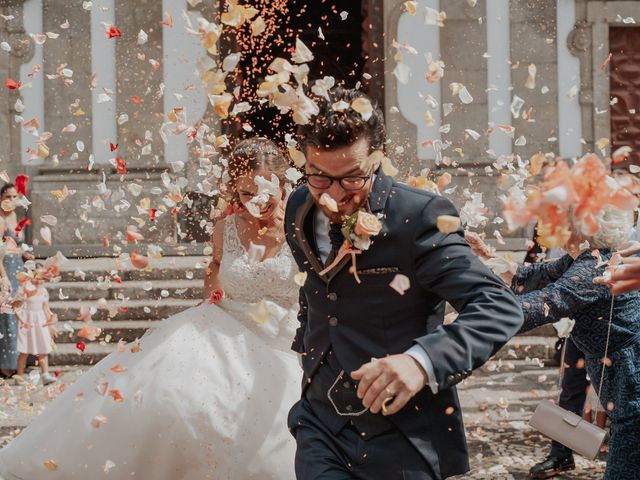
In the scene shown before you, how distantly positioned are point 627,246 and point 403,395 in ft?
5.95

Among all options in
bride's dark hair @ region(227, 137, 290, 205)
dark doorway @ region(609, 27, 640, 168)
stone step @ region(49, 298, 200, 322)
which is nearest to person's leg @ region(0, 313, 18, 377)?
stone step @ region(49, 298, 200, 322)

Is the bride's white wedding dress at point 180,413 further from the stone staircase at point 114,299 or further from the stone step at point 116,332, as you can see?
the stone step at point 116,332

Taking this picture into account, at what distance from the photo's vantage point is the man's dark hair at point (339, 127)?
8.70ft

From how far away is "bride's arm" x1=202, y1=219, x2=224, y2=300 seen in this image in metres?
4.91

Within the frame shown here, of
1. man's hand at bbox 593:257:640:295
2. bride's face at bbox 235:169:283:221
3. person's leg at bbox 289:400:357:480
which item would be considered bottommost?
person's leg at bbox 289:400:357:480

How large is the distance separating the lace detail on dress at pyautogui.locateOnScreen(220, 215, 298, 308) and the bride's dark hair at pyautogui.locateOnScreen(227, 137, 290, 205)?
435 mm

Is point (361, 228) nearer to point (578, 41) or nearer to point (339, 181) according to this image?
point (339, 181)

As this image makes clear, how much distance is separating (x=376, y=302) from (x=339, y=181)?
357 mm

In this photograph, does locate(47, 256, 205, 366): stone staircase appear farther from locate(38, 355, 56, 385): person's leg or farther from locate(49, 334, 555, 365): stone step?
locate(38, 355, 56, 385): person's leg

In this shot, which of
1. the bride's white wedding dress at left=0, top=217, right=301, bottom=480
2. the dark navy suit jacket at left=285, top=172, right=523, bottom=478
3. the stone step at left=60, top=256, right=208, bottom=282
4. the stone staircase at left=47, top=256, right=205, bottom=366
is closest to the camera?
the dark navy suit jacket at left=285, top=172, right=523, bottom=478

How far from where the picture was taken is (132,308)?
988 cm

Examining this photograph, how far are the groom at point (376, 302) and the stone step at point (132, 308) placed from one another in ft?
23.5

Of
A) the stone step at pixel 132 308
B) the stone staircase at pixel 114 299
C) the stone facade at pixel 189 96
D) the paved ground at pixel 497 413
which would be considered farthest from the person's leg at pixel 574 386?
the stone facade at pixel 189 96

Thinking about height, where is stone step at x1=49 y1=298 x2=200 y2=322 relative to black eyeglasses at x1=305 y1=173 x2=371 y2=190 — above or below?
below
